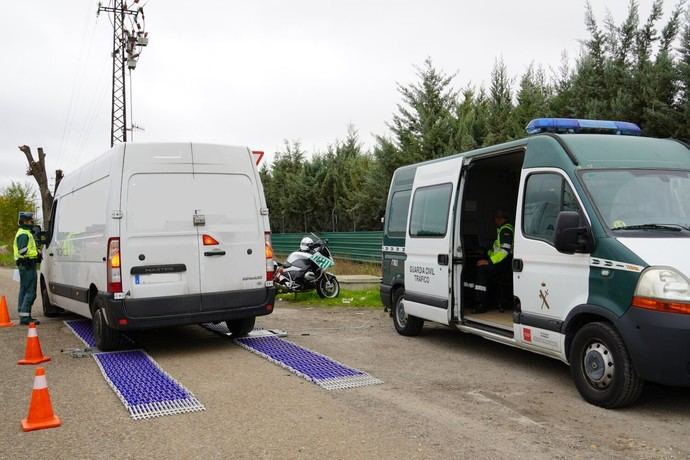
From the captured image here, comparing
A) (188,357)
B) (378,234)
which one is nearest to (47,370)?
(188,357)

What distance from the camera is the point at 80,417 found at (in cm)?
518

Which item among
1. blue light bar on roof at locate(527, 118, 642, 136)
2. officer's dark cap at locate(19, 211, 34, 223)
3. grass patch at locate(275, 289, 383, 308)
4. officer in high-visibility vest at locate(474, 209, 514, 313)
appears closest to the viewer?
blue light bar on roof at locate(527, 118, 642, 136)

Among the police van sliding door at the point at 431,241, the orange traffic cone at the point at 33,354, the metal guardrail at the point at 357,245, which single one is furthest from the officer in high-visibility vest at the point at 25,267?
the metal guardrail at the point at 357,245

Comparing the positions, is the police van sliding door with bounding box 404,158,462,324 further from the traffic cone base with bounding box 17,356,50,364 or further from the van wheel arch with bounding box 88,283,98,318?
the traffic cone base with bounding box 17,356,50,364

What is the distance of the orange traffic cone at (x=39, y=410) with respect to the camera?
4898 mm

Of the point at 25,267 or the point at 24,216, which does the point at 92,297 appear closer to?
the point at 25,267

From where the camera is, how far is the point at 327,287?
43.8 feet

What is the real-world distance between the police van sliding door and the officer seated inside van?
1.74 feet

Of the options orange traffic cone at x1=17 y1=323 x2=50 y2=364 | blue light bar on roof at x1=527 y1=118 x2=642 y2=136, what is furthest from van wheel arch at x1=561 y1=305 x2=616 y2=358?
orange traffic cone at x1=17 y1=323 x2=50 y2=364

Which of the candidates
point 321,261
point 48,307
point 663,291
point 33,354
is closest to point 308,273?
point 321,261

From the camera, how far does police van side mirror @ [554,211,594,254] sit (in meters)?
5.37

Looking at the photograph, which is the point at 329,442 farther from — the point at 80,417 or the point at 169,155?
the point at 169,155

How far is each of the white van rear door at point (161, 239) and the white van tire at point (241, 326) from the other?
3.92ft

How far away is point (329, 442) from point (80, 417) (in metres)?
2.25
